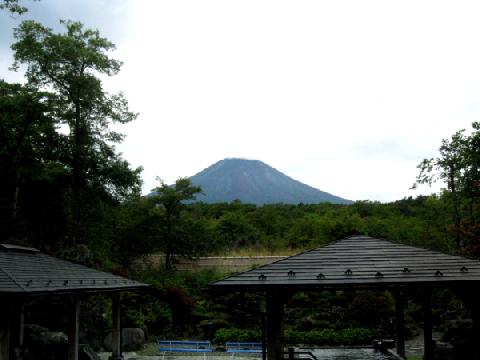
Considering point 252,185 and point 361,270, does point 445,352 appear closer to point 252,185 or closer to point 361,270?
point 361,270

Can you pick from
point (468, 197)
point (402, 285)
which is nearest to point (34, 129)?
point (402, 285)

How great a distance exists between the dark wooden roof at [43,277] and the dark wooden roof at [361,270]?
328 cm

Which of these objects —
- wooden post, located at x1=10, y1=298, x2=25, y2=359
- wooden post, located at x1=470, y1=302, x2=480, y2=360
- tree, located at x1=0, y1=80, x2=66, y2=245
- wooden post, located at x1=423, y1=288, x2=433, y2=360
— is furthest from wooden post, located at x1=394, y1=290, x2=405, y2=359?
tree, located at x1=0, y1=80, x2=66, y2=245

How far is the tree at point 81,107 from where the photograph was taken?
19098mm

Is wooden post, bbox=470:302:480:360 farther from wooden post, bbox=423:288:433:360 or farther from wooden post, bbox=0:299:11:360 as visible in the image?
wooden post, bbox=0:299:11:360

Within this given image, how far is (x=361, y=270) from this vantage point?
8.30m

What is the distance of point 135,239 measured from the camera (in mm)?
24609

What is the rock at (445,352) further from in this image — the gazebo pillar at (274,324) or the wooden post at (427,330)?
the gazebo pillar at (274,324)

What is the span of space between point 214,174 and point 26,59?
10379 cm

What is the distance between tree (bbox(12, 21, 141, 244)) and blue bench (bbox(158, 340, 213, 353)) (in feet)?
17.5

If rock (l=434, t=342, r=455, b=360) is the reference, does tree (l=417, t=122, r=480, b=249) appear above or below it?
above

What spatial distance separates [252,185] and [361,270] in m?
107

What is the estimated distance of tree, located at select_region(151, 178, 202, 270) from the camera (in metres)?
24.2

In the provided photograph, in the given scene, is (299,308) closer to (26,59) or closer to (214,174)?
(26,59)
